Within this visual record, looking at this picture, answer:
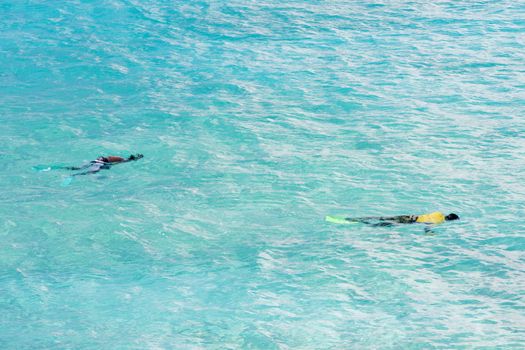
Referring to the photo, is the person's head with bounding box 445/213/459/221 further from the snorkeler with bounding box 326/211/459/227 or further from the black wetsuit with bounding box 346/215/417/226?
the black wetsuit with bounding box 346/215/417/226

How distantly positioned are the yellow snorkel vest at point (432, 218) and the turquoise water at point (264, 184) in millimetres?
156

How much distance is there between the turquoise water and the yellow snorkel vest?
16cm

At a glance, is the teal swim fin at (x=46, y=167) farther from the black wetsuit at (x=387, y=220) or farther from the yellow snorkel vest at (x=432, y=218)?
the yellow snorkel vest at (x=432, y=218)

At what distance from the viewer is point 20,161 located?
10.2 metres

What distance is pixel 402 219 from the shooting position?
26.9 feet

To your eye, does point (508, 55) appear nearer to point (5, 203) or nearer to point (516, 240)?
point (516, 240)

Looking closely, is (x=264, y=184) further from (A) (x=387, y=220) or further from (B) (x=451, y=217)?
(B) (x=451, y=217)

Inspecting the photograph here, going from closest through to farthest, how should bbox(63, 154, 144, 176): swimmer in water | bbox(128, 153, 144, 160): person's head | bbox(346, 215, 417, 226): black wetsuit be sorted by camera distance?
bbox(346, 215, 417, 226): black wetsuit
bbox(63, 154, 144, 176): swimmer in water
bbox(128, 153, 144, 160): person's head

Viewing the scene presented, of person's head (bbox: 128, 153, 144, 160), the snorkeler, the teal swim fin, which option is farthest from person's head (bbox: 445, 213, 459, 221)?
the teal swim fin

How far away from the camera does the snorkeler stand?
8.17 meters

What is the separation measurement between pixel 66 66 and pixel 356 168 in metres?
7.05

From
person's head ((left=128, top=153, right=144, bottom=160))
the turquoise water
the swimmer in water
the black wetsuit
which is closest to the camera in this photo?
the turquoise water

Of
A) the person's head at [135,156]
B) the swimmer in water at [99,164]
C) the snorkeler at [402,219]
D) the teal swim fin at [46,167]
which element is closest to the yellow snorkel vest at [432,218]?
the snorkeler at [402,219]

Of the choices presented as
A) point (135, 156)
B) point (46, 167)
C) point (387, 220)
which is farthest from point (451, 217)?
point (46, 167)
